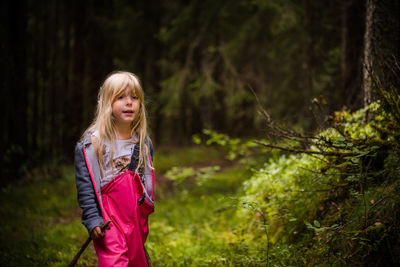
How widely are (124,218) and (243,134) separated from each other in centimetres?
1410

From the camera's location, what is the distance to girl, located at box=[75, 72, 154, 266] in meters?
2.32

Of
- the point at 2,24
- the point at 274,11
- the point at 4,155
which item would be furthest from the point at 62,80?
the point at 274,11

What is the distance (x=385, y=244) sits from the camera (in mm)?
2488

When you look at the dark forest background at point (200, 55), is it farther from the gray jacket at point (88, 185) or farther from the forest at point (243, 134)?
the gray jacket at point (88, 185)

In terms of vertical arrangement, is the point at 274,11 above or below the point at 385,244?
above

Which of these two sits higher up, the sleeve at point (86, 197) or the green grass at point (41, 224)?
the sleeve at point (86, 197)

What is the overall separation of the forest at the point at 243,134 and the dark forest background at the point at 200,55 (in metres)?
0.05

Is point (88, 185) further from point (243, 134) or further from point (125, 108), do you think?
point (243, 134)

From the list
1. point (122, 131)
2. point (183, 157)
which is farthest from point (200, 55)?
point (122, 131)

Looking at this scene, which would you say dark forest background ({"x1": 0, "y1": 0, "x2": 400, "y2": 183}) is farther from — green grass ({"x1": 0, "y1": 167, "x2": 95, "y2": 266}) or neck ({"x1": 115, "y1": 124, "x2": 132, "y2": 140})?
neck ({"x1": 115, "y1": 124, "x2": 132, "y2": 140})

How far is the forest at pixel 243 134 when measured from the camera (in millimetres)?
2918

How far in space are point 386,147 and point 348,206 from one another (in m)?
0.75

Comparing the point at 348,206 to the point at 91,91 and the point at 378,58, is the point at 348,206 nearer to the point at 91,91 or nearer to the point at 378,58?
the point at 378,58

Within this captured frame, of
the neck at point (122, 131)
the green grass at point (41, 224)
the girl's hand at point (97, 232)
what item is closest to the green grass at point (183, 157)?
the green grass at point (41, 224)
